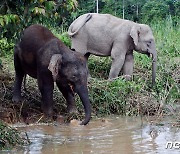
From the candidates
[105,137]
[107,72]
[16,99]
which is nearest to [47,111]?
[16,99]

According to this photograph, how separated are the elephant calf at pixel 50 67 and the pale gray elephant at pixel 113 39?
262cm

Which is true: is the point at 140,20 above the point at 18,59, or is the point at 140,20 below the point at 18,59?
below

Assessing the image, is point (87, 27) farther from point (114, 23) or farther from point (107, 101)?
point (107, 101)

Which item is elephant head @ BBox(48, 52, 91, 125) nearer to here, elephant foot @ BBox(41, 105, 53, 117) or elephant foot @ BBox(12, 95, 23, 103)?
elephant foot @ BBox(41, 105, 53, 117)

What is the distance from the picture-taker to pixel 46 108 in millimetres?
9180

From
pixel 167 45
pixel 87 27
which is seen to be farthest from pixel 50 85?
pixel 167 45

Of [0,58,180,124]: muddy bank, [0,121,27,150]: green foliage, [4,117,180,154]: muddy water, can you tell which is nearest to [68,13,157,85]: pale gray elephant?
[0,58,180,124]: muddy bank

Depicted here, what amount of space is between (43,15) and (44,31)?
9.42 feet

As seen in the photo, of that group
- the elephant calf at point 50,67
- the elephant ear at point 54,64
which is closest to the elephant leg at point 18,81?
the elephant calf at point 50,67

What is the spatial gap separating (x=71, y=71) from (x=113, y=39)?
3.41 metres

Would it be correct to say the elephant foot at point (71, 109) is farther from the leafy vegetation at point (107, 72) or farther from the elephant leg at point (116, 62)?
the elephant leg at point (116, 62)

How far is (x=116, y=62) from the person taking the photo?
11.9 meters

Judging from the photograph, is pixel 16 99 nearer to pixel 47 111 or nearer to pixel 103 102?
pixel 47 111

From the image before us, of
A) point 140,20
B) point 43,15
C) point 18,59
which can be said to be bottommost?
point 140,20
